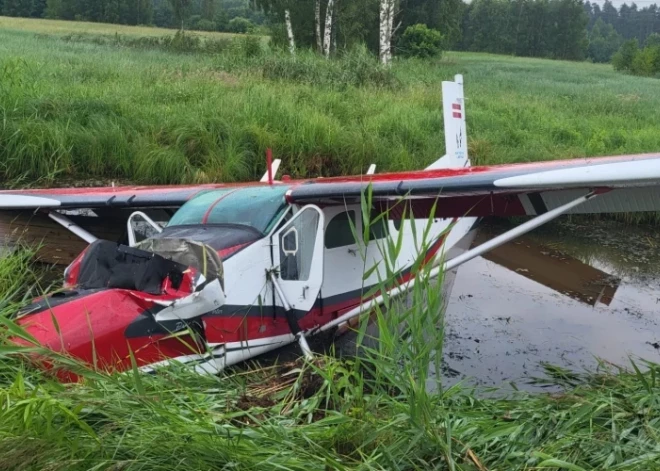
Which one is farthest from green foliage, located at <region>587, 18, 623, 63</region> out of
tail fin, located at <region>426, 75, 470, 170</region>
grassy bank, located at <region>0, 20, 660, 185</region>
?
Answer: tail fin, located at <region>426, 75, 470, 170</region>

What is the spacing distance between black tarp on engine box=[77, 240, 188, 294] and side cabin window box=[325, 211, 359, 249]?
7.16 ft

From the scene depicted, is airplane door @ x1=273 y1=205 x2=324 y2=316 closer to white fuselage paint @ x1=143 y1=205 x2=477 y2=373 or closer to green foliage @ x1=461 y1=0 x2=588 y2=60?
white fuselage paint @ x1=143 y1=205 x2=477 y2=373

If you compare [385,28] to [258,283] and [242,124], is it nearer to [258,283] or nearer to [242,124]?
[242,124]

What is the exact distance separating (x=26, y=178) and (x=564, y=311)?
7305 millimetres

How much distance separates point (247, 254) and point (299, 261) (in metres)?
0.61

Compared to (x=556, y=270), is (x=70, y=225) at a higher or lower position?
higher

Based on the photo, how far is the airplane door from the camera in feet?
16.4

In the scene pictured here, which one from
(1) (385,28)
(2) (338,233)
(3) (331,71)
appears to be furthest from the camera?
(1) (385,28)

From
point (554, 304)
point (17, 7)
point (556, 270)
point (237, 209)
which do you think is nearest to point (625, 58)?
point (556, 270)

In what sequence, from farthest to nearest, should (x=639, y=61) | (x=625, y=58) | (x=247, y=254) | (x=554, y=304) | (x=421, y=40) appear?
(x=625, y=58) → (x=639, y=61) → (x=421, y=40) → (x=554, y=304) → (x=247, y=254)

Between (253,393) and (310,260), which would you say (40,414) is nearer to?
(253,393)

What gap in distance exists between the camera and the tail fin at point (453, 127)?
29.6ft

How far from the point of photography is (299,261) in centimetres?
512

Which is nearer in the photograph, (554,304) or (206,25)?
(554,304)
